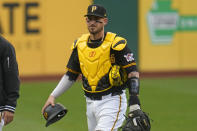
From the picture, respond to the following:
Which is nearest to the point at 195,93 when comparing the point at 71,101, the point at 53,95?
the point at 71,101

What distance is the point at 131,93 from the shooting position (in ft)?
20.3

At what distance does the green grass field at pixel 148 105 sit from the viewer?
1054 cm

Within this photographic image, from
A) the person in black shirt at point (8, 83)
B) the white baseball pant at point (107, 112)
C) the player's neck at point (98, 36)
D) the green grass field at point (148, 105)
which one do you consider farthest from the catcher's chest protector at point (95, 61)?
the green grass field at point (148, 105)

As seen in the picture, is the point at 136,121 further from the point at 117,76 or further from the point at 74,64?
the point at 74,64

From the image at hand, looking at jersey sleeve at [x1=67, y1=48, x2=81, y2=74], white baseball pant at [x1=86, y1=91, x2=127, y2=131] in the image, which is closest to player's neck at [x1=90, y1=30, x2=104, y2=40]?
jersey sleeve at [x1=67, y1=48, x2=81, y2=74]

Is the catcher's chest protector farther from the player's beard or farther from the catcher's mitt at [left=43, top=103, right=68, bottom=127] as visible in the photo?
the catcher's mitt at [left=43, top=103, right=68, bottom=127]

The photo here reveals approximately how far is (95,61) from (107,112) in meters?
0.63

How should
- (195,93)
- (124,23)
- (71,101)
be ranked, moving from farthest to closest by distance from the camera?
(124,23)
(195,93)
(71,101)

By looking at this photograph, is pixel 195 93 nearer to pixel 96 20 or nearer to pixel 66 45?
pixel 66 45

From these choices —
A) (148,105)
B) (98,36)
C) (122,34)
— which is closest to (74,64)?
(98,36)

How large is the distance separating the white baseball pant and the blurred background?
6.98m

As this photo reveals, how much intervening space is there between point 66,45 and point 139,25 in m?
2.78

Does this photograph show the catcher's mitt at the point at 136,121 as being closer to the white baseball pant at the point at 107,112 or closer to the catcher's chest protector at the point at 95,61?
the white baseball pant at the point at 107,112

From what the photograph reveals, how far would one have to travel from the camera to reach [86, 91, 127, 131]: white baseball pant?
633 centimetres
